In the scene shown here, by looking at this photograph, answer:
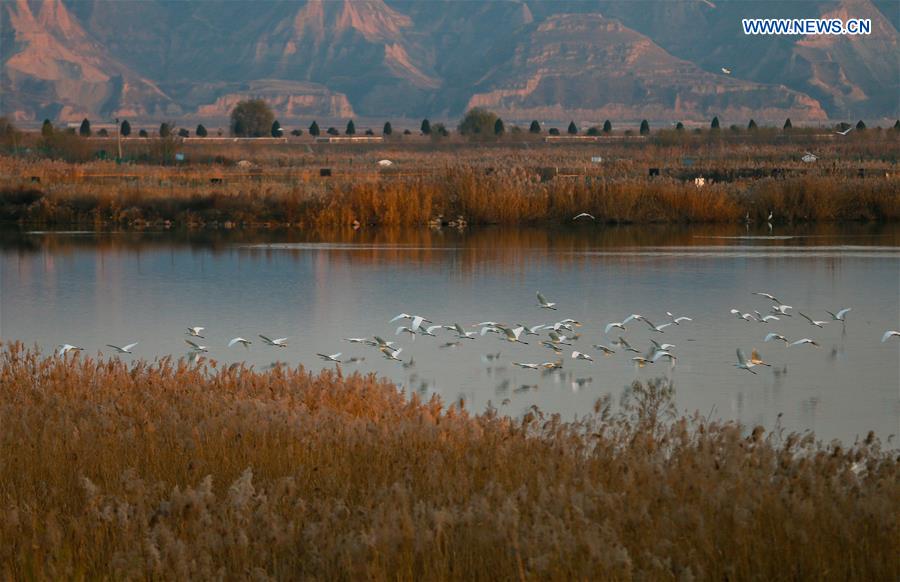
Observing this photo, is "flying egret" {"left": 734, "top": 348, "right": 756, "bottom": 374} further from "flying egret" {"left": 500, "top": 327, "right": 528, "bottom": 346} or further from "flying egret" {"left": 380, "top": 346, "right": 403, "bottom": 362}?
"flying egret" {"left": 380, "top": 346, "right": 403, "bottom": 362}

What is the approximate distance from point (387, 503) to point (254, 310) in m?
10.6

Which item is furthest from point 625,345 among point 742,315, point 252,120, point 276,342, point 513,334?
point 252,120

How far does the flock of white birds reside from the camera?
12281 mm

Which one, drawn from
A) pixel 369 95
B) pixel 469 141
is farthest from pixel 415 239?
pixel 369 95

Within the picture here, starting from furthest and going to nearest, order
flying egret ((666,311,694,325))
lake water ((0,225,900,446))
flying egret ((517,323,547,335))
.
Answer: flying egret ((666,311,694,325)) → flying egret ((517,323,547,335)) → lake water ((0,225,900,446))

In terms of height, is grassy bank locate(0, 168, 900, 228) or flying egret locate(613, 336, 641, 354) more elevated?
grassy bank locate(0, 168, 900, 228)

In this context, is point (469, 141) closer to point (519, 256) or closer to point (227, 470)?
point (519, 256)

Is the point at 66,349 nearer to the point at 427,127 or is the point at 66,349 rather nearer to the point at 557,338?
the point at 557,338

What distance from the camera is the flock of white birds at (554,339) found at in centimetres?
1228

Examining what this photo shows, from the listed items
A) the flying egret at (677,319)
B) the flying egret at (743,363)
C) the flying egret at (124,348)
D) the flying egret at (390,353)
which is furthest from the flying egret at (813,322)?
the flying egret at (124,348)

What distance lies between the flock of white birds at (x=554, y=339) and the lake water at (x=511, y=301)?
0.31 ft

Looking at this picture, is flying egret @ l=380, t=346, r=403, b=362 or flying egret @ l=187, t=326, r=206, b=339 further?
flying egret @ l=187, t=326, r=206, b=339

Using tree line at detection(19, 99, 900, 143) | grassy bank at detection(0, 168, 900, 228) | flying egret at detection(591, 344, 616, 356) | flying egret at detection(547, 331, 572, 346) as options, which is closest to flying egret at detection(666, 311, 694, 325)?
flying egret at detection(547, 331, 572, 346)

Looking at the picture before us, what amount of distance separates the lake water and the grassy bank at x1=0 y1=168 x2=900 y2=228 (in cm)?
150
